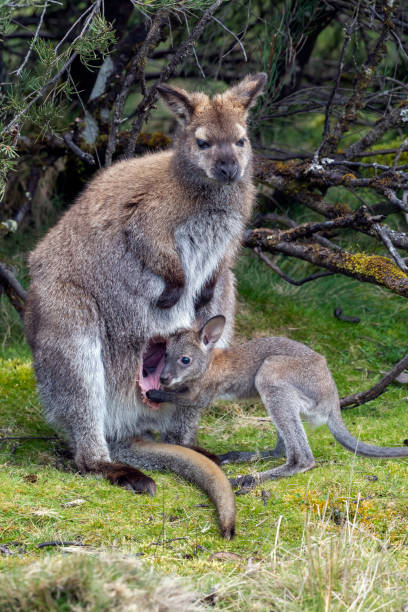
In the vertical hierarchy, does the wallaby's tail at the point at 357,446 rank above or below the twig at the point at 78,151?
below

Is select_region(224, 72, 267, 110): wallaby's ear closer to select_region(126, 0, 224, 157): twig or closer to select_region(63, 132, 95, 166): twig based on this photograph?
select_region(126, 0, 224, 157): twig

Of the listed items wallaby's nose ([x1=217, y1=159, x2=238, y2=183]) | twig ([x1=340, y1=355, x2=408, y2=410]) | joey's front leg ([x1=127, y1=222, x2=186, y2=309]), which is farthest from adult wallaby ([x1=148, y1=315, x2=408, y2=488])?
wallaby's nose ([x1=217, y1=159, x2=238, y2=183])

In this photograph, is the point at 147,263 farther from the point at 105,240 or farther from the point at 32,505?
the point at 32,505

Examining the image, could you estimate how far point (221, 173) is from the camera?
4.72 metres

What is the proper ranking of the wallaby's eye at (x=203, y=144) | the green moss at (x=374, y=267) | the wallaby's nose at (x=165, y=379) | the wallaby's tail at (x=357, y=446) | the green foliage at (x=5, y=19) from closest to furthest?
the green foliage at (x=5, y=19) < the wallaby's tail at (x=357, y=446) < the wallaby's eye at (x=203, y=144) < the wallaby's nose at (x=165, y=379) < the green moss at (x=374, y=267)

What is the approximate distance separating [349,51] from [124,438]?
5.25 metres

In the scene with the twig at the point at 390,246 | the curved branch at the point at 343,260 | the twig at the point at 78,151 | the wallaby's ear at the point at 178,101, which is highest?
the wallaby's ear at the point at 178,101

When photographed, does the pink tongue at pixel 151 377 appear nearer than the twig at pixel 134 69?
Yes

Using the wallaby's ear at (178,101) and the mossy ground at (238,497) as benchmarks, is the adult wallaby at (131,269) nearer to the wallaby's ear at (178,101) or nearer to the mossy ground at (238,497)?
the wallaby's ear at (178,101)

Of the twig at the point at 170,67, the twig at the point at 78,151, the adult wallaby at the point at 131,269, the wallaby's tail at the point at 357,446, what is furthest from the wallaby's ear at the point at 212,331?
the twig at the point at 78,151

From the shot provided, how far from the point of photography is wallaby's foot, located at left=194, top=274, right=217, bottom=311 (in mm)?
5312

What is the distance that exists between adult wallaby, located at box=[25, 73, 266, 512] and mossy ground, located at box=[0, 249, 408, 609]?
475 mm

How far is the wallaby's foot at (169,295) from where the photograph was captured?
5020 millimetres

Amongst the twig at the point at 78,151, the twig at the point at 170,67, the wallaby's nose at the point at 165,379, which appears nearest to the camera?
the wallaby's nose at the point at 165,379
